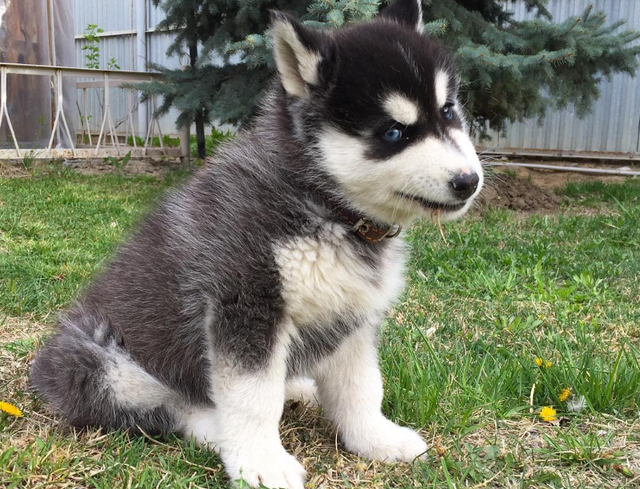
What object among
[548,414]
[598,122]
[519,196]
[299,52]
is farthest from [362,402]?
[598,122]

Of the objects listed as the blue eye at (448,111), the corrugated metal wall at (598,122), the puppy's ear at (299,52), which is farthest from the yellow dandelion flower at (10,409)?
the corrugated metal wall at (598,122)

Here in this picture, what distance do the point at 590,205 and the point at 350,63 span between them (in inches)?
240

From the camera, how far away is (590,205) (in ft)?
24.3

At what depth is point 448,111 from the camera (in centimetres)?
224

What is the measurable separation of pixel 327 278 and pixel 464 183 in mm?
521

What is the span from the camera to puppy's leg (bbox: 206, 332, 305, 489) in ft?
6.58

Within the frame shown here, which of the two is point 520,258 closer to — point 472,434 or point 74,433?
point 472,434

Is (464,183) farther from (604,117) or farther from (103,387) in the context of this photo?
(604,117)

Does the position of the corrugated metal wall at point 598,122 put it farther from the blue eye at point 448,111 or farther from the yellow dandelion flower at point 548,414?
the blue eye at point 448,111

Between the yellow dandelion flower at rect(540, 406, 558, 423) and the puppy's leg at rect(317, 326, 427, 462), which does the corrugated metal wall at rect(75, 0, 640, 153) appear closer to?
the yellow dandelion flower at rect(540, 406, 558, 423)

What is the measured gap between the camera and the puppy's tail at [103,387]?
229cm

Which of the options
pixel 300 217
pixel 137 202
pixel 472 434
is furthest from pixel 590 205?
pixel 300 217

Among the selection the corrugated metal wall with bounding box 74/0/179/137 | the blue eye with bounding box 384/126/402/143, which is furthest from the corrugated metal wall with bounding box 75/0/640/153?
the blue eye with bounding box 384/126/402/143

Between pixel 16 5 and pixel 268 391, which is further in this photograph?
pixel 16 5
